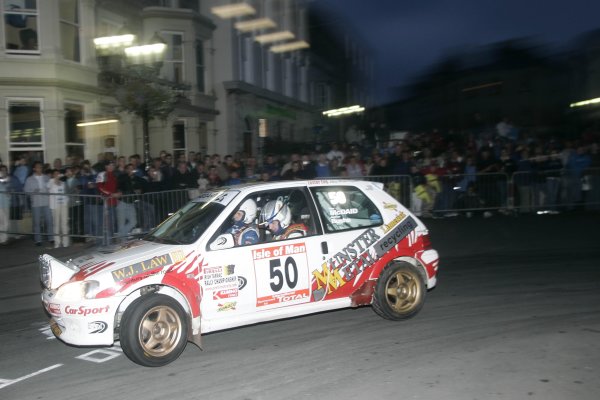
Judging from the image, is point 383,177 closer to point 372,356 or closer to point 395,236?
point 395,236

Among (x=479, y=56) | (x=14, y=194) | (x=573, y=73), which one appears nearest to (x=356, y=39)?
(x=479, y=56)

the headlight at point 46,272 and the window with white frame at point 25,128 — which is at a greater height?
the window with white frame at point 25,128

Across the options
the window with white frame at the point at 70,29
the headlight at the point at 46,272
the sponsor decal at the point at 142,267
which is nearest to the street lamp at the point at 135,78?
the window with white frame at the point at 70,29

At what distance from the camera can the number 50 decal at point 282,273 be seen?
5938 millimetres

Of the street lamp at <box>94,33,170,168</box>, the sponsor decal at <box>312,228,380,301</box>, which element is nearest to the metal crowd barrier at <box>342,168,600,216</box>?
the street lamp at <box>94,33,170,168</box>

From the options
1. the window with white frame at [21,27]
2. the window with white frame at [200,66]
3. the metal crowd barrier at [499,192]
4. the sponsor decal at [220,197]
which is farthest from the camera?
the window with white frame at [200,66]

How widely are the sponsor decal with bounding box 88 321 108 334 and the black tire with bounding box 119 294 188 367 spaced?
0.49 feet

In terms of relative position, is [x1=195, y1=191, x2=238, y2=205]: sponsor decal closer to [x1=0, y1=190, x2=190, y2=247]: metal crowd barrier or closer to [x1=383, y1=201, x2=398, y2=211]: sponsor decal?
[x1=383, y1=201, x2=398, y2=211]: sponsor decal

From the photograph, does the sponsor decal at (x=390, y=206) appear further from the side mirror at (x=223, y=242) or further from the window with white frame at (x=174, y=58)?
the window with white frame at (x=174, y=58)

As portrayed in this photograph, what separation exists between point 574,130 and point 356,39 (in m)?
29.8

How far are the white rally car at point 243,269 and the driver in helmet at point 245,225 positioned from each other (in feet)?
0.04

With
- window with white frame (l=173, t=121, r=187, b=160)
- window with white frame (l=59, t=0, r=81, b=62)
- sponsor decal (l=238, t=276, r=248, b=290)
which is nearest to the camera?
sponsor decal (l=238, t=276, r=248, b=290)

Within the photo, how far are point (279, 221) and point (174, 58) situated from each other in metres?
18.4

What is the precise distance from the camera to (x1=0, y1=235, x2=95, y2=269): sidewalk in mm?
10891
